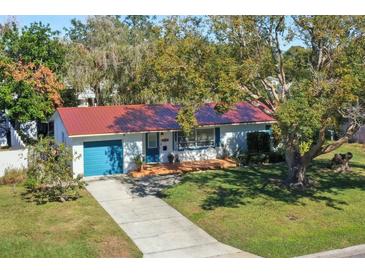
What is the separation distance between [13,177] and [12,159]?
0.93 m

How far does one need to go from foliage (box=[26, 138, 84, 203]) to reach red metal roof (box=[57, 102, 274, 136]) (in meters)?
4.10

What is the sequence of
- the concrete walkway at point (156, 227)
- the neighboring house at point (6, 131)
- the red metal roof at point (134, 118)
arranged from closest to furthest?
the concrete walkway at point (156, 227) → the red metal roof at point (134, 118) → the neighboring house at point (6, 131)

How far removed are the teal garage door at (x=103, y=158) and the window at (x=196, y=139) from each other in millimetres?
3684

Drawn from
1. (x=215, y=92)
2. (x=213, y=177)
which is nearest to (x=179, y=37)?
(x=215, y=92)

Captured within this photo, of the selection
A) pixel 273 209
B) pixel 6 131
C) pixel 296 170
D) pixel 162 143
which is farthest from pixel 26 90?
pixel 273 209

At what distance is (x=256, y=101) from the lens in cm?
1983

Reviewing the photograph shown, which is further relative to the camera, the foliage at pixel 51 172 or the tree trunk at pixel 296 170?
the tree trunk at pixel 296 170

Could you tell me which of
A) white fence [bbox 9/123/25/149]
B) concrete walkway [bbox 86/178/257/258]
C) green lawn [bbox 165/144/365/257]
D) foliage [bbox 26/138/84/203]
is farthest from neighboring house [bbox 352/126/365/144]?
white fence [bbox 9/123/25/149]

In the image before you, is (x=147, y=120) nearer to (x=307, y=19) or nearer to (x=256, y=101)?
(x=256, y=101)

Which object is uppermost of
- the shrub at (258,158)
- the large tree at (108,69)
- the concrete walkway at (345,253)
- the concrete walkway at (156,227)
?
the large tree at (108,69)

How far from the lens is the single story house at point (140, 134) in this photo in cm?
2364

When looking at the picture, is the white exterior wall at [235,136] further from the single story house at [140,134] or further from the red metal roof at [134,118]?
the red metal roof at [134,118]

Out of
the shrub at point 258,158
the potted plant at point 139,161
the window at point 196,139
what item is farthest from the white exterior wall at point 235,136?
the potted plant at point 139,161
